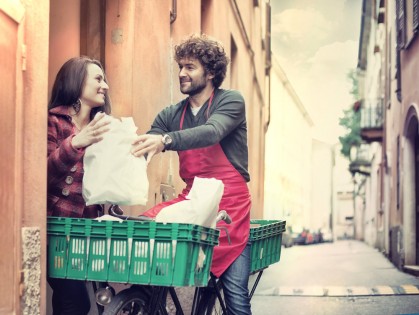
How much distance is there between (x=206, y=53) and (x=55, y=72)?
1.66 metres

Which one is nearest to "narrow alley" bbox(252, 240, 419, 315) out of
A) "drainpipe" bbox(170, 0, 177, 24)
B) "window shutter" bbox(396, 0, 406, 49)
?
"drainpipe" bbox(170, 0, 177, 24)

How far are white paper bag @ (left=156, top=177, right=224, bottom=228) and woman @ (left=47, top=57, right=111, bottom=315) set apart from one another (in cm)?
46

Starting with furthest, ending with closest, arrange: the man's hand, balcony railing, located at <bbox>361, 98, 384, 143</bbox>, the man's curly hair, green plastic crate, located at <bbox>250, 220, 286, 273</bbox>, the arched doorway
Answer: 1. balcony railing, located at <bbox>361, 98, 384, 143</bbox>
2. the arched doorway
3. green plastic crate, located at <bbox>250, 220, 286, 273</bbox>
4. the man's curly hair
5. the man's hand

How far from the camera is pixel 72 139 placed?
140 inches

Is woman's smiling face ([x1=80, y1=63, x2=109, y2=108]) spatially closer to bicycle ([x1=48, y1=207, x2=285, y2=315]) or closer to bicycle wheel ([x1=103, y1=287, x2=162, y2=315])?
bicycle ([x1=48, y1=207, x2=285, y2=315])

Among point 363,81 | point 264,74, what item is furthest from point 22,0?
point 363,81

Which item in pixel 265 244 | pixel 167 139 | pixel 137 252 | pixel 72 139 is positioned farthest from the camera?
pixel 265 244

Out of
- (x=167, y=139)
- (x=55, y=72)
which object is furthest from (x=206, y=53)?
(x=55, y=72)

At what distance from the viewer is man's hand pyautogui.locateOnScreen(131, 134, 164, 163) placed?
3357mm

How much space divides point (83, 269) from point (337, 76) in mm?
9256

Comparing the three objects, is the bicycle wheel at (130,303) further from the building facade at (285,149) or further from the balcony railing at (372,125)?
the balcony railing at (372,125)

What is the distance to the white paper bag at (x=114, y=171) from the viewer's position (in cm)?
341

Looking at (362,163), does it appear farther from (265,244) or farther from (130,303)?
(130,303)

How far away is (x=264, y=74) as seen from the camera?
684 inches
